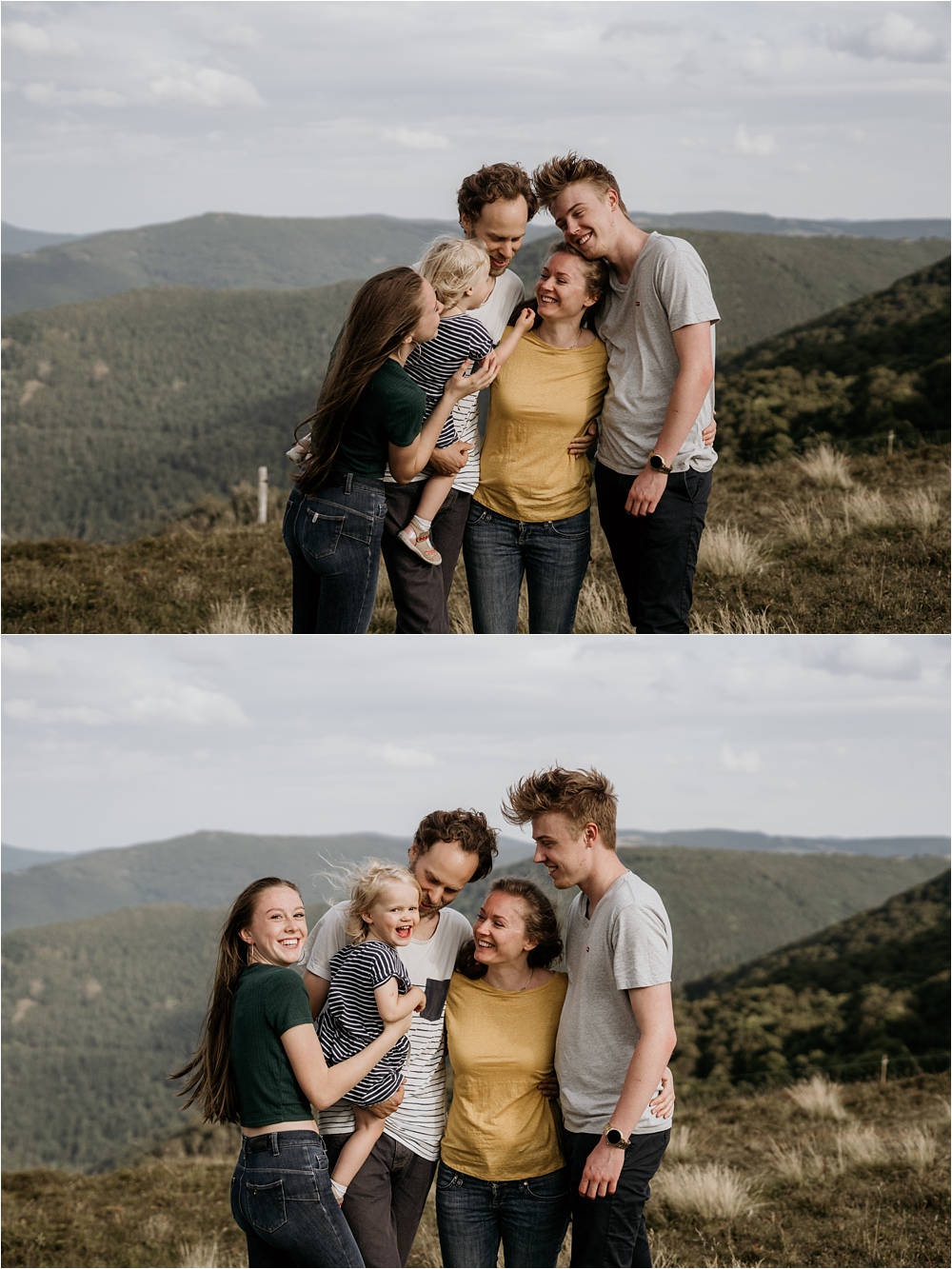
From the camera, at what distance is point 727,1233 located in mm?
7770

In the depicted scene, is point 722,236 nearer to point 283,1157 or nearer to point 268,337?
point 268,337

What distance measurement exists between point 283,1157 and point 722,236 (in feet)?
352

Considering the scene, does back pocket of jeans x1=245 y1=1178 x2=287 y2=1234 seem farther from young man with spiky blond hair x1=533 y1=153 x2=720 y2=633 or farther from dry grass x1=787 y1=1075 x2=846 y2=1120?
dry grass x1=787 y1=1075 x2=846 y2=1120

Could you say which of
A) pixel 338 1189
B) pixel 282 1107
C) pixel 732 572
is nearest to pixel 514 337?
pixel 282 1107

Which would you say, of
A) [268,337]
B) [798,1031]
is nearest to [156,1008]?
[798,1031]

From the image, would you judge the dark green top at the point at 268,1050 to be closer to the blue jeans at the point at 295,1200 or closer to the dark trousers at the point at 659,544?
the blue jeans at the point at 295,1200

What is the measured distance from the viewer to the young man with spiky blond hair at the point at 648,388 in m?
4.14

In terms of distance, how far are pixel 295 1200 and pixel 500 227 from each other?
333 cm

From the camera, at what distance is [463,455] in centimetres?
430

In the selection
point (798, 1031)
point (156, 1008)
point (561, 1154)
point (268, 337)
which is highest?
point (268, 337)

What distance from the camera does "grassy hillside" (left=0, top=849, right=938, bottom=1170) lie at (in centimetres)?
5797

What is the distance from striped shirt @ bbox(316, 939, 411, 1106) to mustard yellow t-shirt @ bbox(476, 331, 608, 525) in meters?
1.87

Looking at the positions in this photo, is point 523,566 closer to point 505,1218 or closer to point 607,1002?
point 607,1002

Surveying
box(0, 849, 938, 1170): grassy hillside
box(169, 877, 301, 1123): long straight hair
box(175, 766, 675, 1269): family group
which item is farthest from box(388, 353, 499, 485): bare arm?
box(0, 849, 938, 1170): grassy hillside
